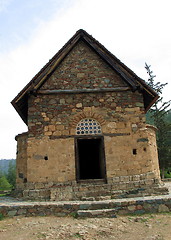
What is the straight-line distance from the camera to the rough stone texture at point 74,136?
841 centimetres

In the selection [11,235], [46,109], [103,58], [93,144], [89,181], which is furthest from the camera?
[93,144]

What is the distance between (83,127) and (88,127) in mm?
218

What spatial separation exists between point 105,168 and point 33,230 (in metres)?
4.00

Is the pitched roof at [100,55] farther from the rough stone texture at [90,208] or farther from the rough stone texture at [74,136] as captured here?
the rough stone texture at [90,208]

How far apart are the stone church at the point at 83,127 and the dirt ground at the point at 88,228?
5.99ft

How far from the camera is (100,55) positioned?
33.0 ft

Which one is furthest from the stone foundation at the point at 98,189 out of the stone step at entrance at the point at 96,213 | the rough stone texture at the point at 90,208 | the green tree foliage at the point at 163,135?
the green tree foliage at the point at 163,135

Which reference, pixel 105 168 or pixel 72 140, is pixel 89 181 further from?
pixel 72 140

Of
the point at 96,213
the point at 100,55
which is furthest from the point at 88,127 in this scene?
the point at 96,213

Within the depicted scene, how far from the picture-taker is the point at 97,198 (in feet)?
25.7

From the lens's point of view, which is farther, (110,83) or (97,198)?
(110,83)

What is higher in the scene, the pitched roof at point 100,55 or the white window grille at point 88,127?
the pitched roof at point 100,55

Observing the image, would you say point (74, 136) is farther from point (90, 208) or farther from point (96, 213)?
point (96, 213)

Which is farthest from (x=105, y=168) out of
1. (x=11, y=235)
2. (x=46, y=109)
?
(x=11, y=235)
